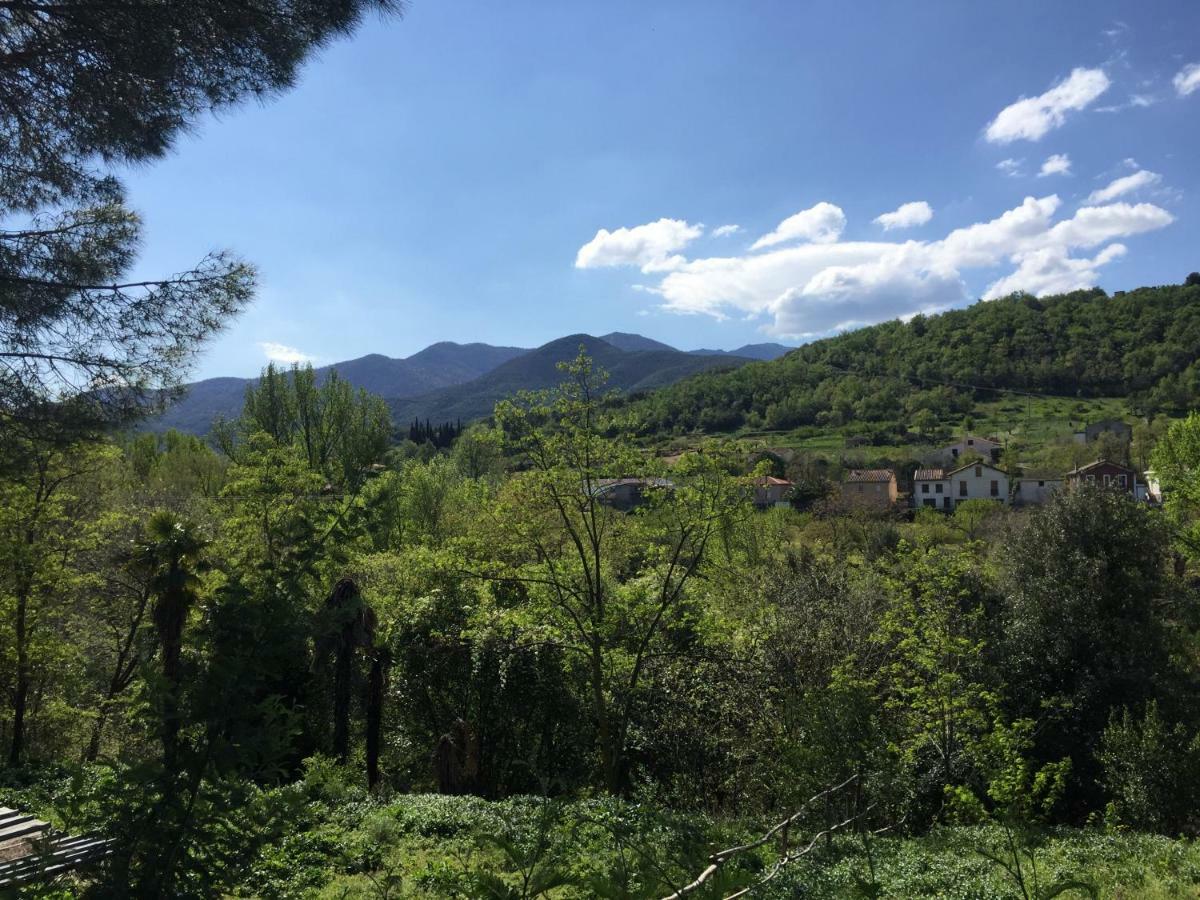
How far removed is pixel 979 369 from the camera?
378 ft

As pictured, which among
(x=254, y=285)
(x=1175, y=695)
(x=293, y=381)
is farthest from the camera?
(x=293, y=381)

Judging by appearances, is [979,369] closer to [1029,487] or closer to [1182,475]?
[1029,487]

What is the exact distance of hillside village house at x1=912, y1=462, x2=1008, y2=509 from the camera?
6919 cm

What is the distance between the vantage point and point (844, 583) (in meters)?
17.7

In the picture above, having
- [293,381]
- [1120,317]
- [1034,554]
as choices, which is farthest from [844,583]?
[1120,317]

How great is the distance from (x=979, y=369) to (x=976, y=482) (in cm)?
5368

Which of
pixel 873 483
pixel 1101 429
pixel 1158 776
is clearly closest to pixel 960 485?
pixel 873 483

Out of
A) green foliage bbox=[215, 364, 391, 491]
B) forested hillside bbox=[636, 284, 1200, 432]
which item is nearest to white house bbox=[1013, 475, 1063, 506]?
forested hillside bbox=[636, 284, 1200, 432]

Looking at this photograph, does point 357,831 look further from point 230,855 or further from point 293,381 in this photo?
point 293,381

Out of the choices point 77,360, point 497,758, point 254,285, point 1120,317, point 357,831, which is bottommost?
point 497,758

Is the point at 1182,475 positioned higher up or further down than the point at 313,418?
further down

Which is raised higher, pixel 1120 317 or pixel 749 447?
pixel 1120 317

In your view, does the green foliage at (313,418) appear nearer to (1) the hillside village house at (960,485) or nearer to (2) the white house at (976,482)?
(1) the hillside village house at (960,485)

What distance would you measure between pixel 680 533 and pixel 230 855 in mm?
9160
